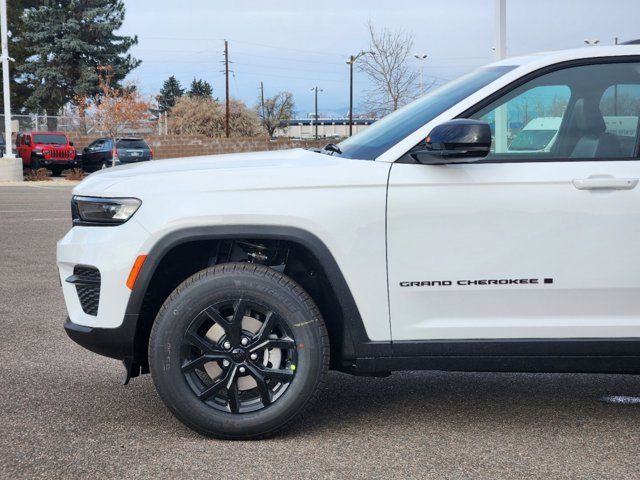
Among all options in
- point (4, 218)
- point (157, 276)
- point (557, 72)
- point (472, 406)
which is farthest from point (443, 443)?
point (4, 218)

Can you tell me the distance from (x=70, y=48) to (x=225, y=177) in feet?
166

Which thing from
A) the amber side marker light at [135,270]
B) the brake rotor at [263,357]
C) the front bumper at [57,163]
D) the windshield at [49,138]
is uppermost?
the windshield at [49,138]

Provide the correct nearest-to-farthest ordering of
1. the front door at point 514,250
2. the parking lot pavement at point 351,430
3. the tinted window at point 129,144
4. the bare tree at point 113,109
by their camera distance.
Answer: the parking lot pavement at point 351,430 < the front door at point 514,250 < the tinted window at point 129,144 < the bare tree at point 113,109

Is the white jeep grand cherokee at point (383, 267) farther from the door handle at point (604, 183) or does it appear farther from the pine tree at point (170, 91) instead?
Answer: the pine tree at point (170, 91)

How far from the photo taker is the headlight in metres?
3.97

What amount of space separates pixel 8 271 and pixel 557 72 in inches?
282

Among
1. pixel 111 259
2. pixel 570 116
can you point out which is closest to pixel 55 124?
pixel 111 259

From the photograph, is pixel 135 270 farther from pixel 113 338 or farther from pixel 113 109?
pixel 113 109

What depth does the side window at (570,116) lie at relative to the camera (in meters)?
4.03

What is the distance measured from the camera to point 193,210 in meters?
3.91

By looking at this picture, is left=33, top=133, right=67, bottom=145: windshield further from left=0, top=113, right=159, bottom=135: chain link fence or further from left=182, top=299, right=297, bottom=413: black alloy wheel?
left=182, top=299, right=297, bottom=413: black alloy wheel

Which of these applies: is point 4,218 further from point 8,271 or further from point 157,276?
point 157,276

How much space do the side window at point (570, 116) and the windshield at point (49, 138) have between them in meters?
34.0

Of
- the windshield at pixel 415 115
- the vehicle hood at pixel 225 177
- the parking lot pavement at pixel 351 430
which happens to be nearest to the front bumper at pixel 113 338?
the parking lot pavement at pixel 351 430
